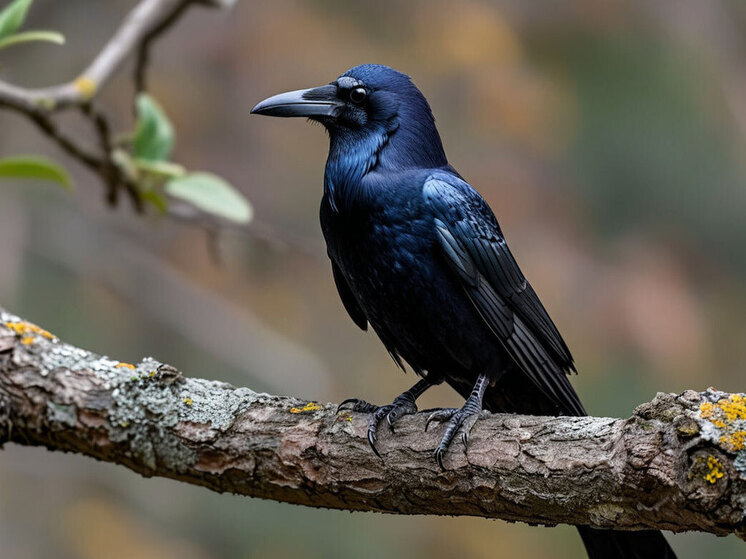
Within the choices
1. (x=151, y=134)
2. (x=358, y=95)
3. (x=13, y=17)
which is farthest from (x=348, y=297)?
Answer: (x=13, y=17)

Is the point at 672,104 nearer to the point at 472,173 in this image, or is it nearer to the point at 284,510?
the point at 472,173

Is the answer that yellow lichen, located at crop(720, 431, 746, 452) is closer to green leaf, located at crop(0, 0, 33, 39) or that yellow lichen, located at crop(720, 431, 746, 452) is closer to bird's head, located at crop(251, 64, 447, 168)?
bird's head, located at crop(251, 64, 447, 168)

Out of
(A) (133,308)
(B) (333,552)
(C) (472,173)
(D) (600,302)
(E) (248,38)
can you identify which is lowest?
(B) (333,552)

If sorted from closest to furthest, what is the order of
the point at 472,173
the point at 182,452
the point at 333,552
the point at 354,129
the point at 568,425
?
the point at 568,425, the point at 182,452, the point at 354,129, the point at 333,552, the point at 472,173

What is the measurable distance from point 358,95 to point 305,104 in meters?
0.20

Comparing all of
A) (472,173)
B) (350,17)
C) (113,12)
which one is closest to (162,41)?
(113,12)

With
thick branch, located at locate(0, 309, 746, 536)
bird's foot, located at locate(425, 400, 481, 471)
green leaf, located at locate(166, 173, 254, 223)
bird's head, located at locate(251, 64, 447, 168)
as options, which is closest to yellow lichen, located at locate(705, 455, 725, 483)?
thick branch, located at locate(0, 309, 746, 536)

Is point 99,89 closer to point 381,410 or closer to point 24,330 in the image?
point 24,330

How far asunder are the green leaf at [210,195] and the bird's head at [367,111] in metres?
0.38

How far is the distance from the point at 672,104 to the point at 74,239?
13.2 feet

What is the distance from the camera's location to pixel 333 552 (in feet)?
17.7

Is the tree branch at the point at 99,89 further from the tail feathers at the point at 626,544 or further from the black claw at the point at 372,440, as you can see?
the tail feathers at the point at 626,544

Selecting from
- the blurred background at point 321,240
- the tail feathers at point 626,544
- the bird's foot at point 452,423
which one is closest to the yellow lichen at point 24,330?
the bird's foot at point 452,423

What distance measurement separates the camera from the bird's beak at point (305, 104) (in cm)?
319
